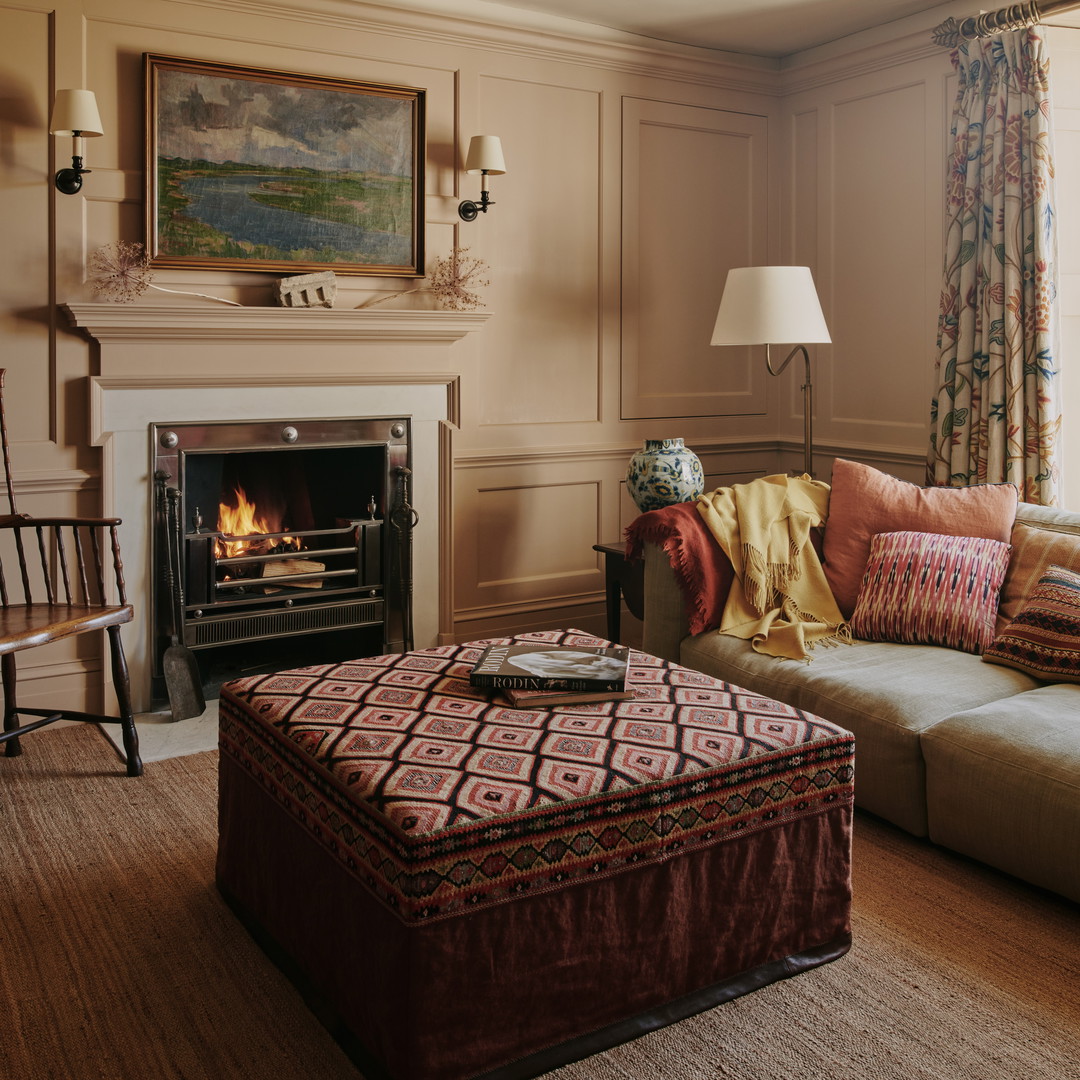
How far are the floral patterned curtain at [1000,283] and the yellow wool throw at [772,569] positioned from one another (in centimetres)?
77

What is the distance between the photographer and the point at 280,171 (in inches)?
140

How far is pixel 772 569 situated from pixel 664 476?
0.58 metres

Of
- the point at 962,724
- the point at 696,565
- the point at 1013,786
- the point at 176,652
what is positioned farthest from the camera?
the point at 176,652

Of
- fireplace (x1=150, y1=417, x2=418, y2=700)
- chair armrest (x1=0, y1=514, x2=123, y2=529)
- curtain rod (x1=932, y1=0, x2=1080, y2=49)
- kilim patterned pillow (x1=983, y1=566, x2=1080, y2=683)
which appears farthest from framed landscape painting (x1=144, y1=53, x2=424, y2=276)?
kilim patterned pillow (x1=983, y1=566, x2=1080, y2=683)

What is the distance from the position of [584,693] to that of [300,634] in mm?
1897

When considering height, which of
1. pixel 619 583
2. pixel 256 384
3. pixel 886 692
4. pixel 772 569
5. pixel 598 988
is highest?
pixel 256 384

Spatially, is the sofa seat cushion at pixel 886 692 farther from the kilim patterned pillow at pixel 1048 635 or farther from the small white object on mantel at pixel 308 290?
the small white object on mantel at pixel 308 290

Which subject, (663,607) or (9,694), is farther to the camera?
(663,607)

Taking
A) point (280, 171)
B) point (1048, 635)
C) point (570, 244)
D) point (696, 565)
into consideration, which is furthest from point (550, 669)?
point (570, 244)

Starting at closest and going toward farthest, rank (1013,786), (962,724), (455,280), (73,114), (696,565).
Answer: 1. (1013,786)
2. (962,724)
3. (73,114)
4. (696,565)
5. (455,280)

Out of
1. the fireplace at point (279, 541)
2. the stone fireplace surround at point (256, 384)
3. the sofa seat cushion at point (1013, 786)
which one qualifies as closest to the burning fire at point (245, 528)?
the fireplace at point (279, 541)

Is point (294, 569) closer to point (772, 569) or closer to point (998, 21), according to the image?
point (772, 569)

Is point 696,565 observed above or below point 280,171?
below

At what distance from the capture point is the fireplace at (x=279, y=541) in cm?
349
